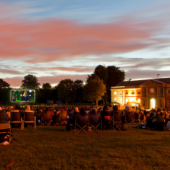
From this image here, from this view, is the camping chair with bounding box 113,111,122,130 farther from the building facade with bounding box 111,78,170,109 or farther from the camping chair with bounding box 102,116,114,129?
the building facade with bounding box 111,78,170,109

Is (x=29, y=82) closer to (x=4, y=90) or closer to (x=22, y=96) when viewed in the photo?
(x=4, y=90)

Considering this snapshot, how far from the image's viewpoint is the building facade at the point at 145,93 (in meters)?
62.4

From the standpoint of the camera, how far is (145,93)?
66750 millimetres

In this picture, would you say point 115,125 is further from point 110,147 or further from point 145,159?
point 145,159

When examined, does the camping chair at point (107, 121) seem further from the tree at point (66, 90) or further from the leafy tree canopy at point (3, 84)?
the leafy tree canopy at point (3, 84)

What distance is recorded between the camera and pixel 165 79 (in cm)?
6606

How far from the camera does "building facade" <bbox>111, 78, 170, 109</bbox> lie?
6238cm

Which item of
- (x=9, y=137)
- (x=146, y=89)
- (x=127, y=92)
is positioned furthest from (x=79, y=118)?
(x=127, y=92)

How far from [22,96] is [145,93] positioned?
34196mm

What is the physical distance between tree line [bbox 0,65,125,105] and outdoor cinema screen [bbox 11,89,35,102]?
1636 centimetres

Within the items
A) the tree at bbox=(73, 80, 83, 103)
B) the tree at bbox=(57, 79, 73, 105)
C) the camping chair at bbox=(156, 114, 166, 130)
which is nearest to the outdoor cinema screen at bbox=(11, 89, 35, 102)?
the tree at bbox=(57, 79, 73, 105)

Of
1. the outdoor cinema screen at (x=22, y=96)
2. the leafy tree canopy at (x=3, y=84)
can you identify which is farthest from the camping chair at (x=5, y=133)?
the leafy tree canopy at (x=3, y=84)

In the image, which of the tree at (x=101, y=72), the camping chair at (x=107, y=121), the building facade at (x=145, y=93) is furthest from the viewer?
the tree at (x=101, y=72)

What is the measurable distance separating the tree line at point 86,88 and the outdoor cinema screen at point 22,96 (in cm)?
1636
